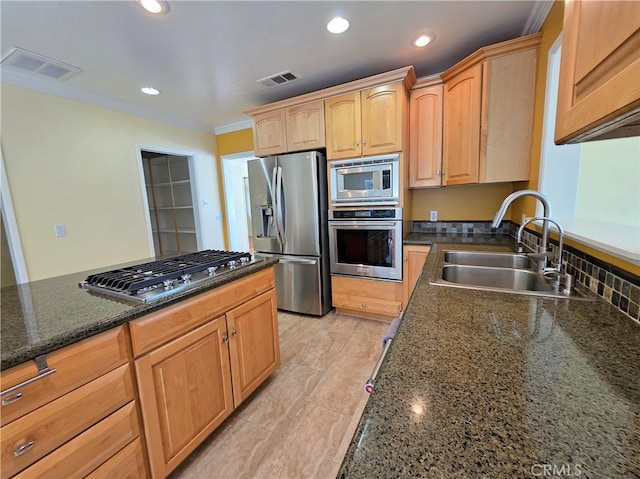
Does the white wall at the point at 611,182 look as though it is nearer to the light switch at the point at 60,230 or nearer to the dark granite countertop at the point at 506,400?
the dark granite countertop at the point at 506,400

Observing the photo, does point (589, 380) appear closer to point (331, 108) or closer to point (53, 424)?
point (53, 424)

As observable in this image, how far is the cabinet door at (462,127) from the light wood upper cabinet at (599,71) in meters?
1.52

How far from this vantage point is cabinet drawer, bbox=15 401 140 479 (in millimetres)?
792

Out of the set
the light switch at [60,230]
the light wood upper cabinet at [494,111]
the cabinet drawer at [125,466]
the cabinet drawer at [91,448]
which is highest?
the light wood upper cabinet at [494,111]

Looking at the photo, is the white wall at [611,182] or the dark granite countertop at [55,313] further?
the white wall at [611,182]

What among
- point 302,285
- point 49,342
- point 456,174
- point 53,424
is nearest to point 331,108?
point 456,174

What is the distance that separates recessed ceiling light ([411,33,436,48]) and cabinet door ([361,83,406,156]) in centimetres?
29

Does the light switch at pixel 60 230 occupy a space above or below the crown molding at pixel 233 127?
below

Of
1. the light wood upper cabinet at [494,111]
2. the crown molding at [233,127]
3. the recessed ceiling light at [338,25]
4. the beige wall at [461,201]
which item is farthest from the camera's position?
the crown molding at [233,127]

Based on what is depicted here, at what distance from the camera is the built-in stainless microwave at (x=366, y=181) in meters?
2.38

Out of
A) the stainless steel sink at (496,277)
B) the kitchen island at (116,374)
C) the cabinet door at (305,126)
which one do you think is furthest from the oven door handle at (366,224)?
the kitchen island at (116,374)

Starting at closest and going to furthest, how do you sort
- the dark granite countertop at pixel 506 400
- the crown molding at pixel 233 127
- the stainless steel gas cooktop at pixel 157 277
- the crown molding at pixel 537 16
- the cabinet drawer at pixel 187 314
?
1. the dark granite countertop at pixel 506 400
2. the cabinet drawer at pixel 187 314
3. the stainless steel gas cooktop at pixel 157 277
4. the crown molding at pixel 537 16
5. the crown molding at pixel 233 127

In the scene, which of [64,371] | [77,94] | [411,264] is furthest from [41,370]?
[77,94]

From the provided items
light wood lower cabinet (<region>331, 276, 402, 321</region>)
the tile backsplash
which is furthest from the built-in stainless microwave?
the tile backsplash
